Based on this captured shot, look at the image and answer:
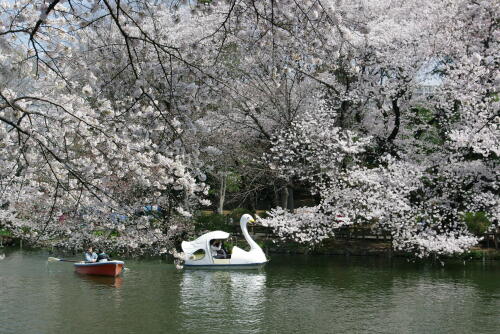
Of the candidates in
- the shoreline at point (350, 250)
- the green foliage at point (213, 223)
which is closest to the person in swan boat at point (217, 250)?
the shoreline at point (350, 250)

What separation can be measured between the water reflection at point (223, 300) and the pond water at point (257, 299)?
0.02 meters

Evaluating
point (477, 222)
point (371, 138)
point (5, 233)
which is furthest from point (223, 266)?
point (5, 233)

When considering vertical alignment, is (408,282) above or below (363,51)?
below

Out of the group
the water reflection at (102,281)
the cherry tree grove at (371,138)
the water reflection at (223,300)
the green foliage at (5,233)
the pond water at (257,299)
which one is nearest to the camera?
the pond water at (257,299)

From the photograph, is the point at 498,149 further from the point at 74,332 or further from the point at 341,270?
the point at 74,332

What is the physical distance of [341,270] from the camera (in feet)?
56.9

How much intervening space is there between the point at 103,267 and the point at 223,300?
13.8ft

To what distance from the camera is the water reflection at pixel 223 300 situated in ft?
34.8

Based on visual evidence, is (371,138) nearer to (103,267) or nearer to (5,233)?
(103,267)

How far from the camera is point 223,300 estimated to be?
12.9 metres

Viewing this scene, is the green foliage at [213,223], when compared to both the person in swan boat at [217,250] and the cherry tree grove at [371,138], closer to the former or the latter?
the cherry tree grove at [371,138]

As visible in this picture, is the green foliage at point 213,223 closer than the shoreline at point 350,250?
No

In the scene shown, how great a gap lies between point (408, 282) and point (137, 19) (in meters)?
12.3

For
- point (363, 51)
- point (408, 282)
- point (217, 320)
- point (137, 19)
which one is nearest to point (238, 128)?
point (363, 51)
